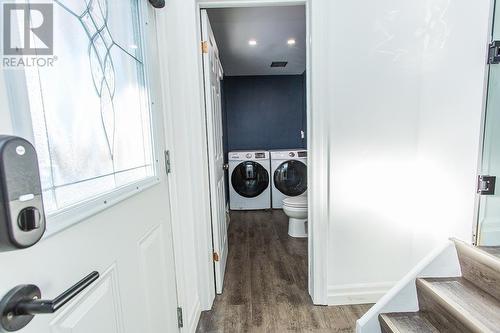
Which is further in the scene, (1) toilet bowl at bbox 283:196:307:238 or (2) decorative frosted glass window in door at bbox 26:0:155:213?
(1) toilet bowl at bbox 283:196:307:238

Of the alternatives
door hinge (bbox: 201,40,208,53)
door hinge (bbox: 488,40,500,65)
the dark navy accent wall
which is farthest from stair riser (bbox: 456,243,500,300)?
the dark navy accent wall

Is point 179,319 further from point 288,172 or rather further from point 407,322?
point 288,172

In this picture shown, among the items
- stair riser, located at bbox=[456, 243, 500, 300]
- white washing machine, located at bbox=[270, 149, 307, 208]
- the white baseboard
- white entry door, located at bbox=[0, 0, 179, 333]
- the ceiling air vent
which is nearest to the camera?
white entry door, located at bbox=[0, 0, 179, 333]

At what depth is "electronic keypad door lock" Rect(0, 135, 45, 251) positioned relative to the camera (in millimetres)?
334

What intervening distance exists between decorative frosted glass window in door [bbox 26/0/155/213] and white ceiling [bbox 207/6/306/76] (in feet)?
5.22

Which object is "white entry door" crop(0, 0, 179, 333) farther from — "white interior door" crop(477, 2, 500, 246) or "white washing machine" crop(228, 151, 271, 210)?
"white washing machine" crop(228, 151, 271, 210)

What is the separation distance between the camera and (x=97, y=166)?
2.38ft

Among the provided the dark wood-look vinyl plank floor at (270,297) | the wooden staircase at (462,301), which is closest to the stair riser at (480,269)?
the wooden staircase at (462,301)

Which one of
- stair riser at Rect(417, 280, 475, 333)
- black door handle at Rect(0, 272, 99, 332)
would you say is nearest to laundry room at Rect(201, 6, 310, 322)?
stair riser at Rect(417, 280, 475, 333)

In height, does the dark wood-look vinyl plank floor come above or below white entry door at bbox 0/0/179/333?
below

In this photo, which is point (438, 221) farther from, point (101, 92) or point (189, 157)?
point (101, 92)

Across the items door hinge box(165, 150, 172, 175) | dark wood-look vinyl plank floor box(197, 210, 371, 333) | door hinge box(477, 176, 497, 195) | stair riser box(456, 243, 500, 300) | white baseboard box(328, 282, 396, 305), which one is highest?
door hinge box(165, 150, 172, 175)

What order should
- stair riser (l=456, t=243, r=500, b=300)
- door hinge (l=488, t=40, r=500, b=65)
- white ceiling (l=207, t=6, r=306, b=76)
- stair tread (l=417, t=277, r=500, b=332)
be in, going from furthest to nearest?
white ceiling (l=207, t=6, r=306, b=76), door hinge (l=488, t=40, r=500, b=65), stair riser (l=456, t=243, r=500, b=300), stair tread (l=417, t=277, r=500, b=332)

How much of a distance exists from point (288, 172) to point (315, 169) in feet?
7.51
